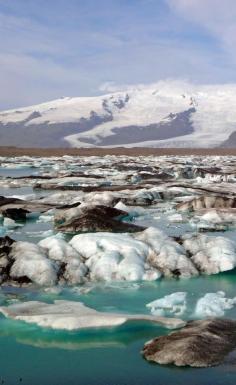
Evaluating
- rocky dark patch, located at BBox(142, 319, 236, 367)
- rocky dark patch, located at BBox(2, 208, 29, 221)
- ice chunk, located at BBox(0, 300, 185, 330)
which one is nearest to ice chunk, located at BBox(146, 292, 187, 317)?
ice chunk, located at BBox(0, 300, 185, 330)

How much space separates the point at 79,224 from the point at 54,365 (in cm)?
832

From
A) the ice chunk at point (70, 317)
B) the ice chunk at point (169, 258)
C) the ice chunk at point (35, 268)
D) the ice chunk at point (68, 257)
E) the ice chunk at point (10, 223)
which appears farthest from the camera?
the ice chunk at point (10, 223)

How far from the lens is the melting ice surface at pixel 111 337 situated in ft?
18.9

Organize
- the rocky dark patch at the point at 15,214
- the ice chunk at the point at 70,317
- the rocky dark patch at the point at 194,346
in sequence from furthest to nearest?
the rocky dark patch at the point at 15,214 → the ice chunk at the point at 70,317 → the rocky dark patch at the point at 194,346

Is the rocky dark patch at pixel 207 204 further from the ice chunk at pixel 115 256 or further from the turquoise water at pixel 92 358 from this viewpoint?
the turquoise water at pixel 92 358

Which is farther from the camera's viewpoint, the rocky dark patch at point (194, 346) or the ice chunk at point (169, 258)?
the ice chunk at point (169, 258)

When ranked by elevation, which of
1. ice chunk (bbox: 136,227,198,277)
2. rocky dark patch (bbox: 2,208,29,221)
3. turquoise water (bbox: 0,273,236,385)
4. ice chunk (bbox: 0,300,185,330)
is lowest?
turquoise water (bbox: 0,273,236,385)

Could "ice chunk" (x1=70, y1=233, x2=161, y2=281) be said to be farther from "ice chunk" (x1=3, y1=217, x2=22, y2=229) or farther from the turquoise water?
"ice chunk" (x1=3, y1=217, x2=22, y2=229)

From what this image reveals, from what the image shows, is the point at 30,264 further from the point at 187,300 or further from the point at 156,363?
the point at 156,363

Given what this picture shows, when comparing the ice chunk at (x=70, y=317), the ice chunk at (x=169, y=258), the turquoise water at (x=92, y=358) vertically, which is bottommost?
the turquoise water at (x=92, y=358)

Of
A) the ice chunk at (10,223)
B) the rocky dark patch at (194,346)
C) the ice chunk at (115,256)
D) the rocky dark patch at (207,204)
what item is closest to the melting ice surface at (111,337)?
the rocky dark patch at (194,346)

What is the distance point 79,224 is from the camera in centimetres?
1428

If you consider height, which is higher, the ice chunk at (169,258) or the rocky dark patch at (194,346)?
the ice chunk at (169,258)

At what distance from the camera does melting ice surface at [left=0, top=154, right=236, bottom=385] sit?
5770 mm
